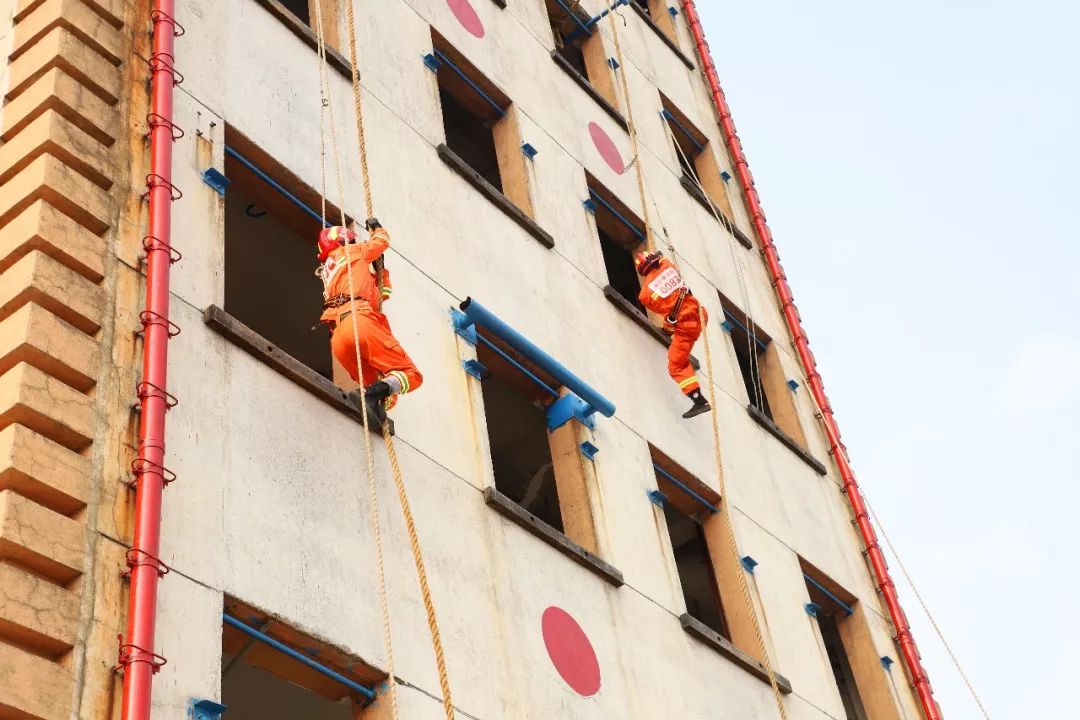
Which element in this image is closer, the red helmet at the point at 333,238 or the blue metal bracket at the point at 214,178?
the blue metal bracket at the point at 214,178

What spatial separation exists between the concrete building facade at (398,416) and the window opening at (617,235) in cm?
5

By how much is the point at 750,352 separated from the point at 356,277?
31.4 feet

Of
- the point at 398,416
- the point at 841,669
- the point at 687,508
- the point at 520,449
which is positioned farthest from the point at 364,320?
the point at 841,669

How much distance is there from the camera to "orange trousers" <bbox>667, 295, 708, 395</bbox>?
15.2 meters

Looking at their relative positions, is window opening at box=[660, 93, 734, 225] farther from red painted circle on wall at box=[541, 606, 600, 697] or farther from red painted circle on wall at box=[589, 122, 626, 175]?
red painted circle on wall at box=[541, 606, 600, 697]

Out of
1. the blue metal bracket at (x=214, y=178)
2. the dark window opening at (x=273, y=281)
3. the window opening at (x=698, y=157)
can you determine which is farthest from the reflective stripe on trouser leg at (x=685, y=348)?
the blue metal bracket at (x=214, y=178)

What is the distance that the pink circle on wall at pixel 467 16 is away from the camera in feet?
52.1

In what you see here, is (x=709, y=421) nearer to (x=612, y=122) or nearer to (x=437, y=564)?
(x=612, y=122)

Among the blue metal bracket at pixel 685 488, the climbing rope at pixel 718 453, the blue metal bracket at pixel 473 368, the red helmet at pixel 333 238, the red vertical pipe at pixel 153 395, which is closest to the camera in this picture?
the red vertical pipe at pixel 153 395

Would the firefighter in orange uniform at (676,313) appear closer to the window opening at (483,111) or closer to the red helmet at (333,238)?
the window opening at (483,111)

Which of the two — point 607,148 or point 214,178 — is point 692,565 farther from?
point 214,178

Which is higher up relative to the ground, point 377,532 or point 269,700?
point 269,700

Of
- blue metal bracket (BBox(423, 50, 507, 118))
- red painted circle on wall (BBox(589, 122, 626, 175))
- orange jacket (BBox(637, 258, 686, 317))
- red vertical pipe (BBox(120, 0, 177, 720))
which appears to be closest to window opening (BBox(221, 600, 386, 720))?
red vertical pipe (BBox(120, 0, 177, 720))

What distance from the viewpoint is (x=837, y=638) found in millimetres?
17438
